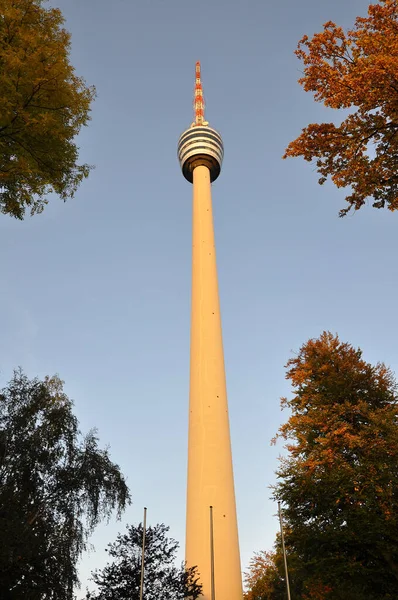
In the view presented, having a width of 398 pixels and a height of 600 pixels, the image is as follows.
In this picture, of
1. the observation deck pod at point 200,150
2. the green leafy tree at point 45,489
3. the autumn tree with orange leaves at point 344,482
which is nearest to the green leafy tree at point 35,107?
the green leafy tree at point 45,489

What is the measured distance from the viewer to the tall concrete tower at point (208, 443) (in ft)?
117

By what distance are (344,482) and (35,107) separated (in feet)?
80.6

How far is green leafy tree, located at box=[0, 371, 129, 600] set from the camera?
23.6 meters

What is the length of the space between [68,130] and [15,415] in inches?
785

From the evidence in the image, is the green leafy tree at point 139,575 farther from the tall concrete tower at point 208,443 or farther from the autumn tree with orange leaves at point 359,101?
the autumn tree with orange leaves at point 359,101

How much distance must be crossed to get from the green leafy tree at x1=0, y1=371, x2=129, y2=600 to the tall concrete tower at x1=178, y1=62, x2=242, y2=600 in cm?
739

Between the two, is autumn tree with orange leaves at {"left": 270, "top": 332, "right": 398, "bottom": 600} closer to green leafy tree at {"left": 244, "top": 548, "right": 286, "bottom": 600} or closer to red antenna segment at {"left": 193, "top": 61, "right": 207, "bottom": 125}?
green leafy tree at {"left": 244, "top": 548, "right": 286, "bottom": 600}

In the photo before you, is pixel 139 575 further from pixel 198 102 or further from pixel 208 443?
pixel 198 102

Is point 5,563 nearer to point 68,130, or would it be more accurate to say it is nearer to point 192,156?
point 68,130

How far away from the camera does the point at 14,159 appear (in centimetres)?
1576

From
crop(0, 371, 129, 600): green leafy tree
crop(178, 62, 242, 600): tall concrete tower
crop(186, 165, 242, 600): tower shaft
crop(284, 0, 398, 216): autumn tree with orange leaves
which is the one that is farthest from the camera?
crop(186, 165, 242, 600): tower shaft

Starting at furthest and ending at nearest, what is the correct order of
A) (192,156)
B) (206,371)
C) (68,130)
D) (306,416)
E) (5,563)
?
(192,156) < (206,371) < (306,416) < (5,563) < (68,130)

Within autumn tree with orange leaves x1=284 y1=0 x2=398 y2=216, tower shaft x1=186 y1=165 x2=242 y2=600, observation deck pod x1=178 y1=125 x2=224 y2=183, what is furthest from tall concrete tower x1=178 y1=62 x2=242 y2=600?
autumn tree with orange leaves x1=284 y1=0 x2=398 y2=216

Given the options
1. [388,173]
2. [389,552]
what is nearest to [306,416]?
[389,552]
